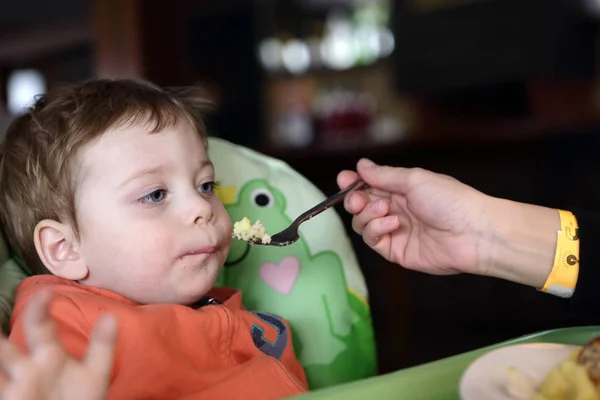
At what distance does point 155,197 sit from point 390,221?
38 centimetres

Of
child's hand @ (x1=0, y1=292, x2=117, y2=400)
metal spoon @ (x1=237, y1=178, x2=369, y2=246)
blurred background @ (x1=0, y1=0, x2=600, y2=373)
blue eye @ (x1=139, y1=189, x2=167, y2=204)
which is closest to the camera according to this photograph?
child's hand @ (x1=0, y1=292, x2=117, y2=400)

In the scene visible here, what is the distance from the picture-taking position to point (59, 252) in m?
1.01

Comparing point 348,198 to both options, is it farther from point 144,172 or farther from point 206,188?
point 144,172

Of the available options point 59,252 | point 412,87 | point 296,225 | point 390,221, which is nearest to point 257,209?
point 296,225

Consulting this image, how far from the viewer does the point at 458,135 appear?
125 inches

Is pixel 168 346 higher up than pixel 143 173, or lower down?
lower down

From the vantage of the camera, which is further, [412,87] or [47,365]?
[412,87]

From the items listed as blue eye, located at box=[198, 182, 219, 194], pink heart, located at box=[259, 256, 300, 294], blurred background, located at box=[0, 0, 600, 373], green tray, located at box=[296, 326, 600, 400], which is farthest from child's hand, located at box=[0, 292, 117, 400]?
blurred background, located at box=[0, 0, 600, 373]

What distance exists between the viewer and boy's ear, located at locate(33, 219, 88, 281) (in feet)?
3.30

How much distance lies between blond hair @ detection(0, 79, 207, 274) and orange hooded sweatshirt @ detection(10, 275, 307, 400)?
10 centimetres

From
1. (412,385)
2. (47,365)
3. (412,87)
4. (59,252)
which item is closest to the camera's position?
(47,365)

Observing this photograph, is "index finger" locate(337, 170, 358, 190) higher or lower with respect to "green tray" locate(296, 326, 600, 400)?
higher

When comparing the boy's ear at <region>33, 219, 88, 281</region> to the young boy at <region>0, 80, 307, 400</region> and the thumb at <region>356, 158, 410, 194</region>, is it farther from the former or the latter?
the thumb at <region>356, 158, 410, 194</region>

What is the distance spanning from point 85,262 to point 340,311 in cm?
44
